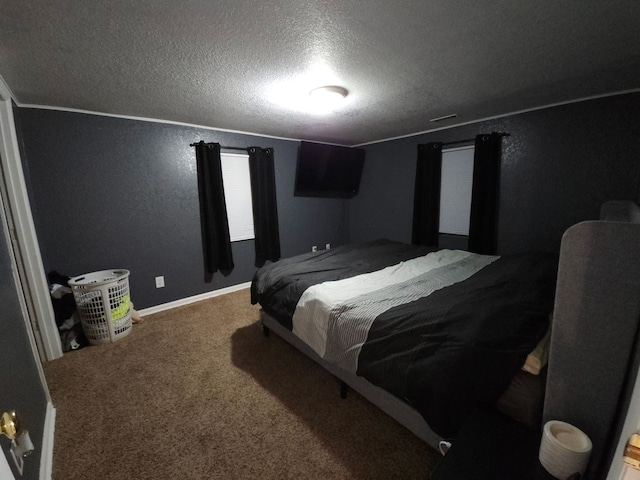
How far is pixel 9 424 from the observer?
50 cm

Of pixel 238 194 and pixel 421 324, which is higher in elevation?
pixel 238 194

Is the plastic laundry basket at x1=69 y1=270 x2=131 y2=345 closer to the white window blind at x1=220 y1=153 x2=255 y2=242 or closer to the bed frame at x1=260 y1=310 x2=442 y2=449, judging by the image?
the white window blind at x1=220 y1=153 x2=255 y2=242

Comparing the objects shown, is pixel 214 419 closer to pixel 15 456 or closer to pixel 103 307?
pixel 15 456

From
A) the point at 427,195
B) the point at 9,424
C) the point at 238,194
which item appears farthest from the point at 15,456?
the point at 427,195

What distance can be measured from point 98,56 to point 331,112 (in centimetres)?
187

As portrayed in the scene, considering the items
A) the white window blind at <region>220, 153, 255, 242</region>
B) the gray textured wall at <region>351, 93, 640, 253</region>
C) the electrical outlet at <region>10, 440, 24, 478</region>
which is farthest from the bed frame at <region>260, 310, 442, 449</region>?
the gray textured wall at <region>351, 93, 640, 253</region>

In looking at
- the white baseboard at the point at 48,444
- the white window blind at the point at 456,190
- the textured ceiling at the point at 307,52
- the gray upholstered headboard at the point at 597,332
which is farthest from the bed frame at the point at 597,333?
the white window blind at the point at 456,190

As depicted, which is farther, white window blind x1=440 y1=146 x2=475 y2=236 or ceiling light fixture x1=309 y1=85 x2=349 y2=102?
white window blind x1=440 y1=146 x2=475 y2=236

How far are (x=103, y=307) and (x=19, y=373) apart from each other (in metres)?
1.33

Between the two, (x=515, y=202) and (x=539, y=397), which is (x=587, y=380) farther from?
(x=515, y=202)

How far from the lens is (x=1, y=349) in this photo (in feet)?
3.03

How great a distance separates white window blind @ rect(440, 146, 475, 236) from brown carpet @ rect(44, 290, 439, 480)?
267cm

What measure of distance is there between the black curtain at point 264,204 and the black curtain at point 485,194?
261 cm

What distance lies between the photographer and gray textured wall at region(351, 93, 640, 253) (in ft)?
7.56
